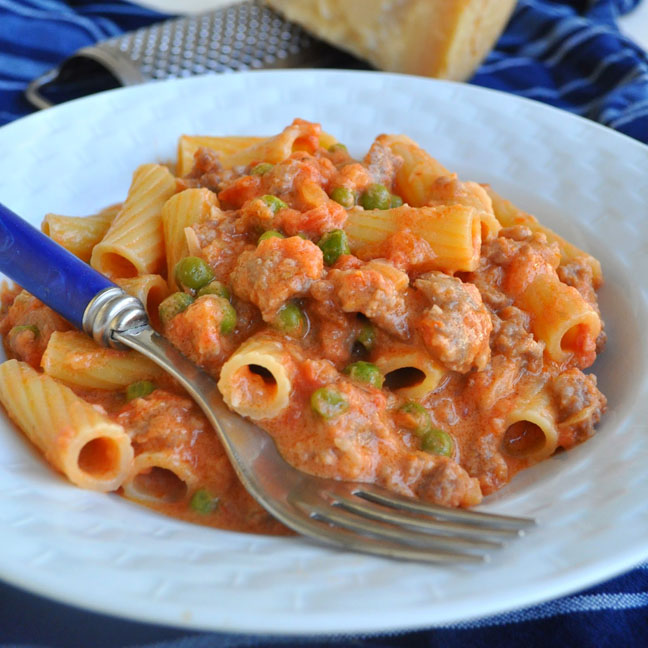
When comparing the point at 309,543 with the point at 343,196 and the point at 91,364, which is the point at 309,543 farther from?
the point at 343,196

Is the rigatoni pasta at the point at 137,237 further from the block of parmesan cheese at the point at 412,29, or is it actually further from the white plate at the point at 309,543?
the block of parmesan cheese at the point at 412,29

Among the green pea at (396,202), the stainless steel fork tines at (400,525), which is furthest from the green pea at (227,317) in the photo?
the green pea at (396,202)

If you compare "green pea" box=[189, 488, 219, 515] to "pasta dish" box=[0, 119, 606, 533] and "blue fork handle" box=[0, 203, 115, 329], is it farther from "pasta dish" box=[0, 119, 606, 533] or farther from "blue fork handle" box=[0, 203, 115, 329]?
"blue fork handle" box=[0, 203, 115, 329]

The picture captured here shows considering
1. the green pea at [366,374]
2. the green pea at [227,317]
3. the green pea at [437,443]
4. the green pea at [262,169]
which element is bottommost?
the green pea at [437,443]

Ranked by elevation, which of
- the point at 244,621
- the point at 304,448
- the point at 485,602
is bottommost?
the point at 304,448

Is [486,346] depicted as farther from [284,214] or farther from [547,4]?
[547,4]

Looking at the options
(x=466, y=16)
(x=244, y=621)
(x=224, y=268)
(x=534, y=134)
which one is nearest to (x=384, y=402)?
(x=224, y=268)
